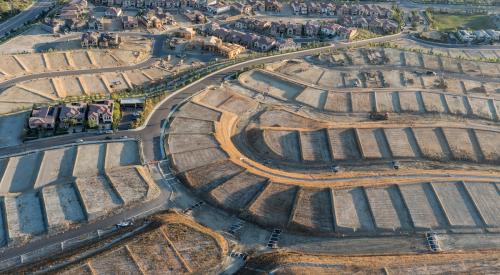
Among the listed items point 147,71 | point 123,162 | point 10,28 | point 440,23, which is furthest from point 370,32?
point 10,28

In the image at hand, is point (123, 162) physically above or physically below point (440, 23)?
below

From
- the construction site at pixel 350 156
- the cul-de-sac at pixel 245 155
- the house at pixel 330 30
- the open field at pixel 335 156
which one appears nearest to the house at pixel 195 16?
the cul-de-sac at pixel 245 155

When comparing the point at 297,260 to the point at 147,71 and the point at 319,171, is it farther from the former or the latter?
the point at 147,71

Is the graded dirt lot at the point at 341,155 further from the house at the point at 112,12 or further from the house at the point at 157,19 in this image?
the house at the point at 112,12

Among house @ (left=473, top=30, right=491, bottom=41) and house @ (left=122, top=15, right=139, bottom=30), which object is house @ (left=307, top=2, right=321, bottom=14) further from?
house @ (left=122, top=15, right=139, bottom=30)

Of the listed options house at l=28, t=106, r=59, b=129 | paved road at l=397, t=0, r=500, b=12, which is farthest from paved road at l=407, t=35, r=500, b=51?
house at l=28, t=106, r=59, b=129

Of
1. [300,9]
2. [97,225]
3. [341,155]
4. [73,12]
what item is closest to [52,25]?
[73,12]
